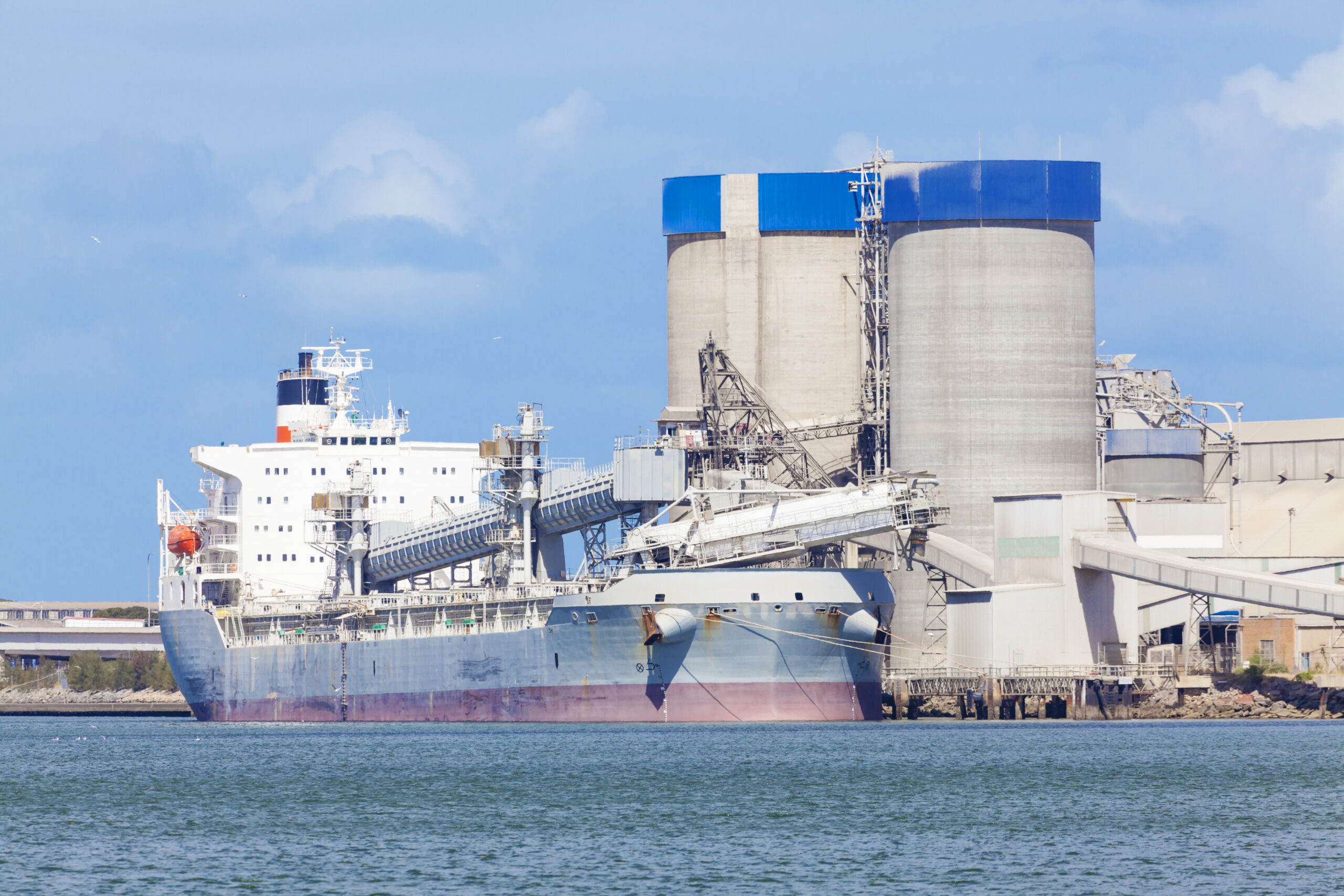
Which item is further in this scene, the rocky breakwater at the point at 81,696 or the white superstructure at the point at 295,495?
the rocky breakwater at the point at 81,696

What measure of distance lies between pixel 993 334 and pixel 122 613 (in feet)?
332

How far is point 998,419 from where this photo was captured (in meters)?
84.9

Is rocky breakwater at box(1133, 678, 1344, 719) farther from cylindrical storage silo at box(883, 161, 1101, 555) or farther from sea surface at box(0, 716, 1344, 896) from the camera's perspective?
cylindrical storage silo at box(883, 161, 1101, 555)

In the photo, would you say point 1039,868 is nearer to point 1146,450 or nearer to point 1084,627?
point 1084,627

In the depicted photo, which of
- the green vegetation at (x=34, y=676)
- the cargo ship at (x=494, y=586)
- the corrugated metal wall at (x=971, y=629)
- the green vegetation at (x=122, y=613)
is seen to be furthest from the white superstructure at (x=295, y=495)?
the green vegetation at (x=122, y=613)

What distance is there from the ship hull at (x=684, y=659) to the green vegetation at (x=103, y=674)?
53105mm

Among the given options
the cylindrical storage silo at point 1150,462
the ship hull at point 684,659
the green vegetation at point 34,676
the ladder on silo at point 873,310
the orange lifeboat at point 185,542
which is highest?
the ladder on silo at point 873,310

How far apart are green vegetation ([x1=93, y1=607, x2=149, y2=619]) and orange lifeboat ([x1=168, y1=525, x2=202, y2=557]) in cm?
7263

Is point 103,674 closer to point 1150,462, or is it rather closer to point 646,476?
point 646,476

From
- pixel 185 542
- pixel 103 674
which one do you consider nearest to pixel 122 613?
pixel 103 674

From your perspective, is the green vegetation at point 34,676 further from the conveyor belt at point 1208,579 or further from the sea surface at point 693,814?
the conveyor belt at point 1208,579

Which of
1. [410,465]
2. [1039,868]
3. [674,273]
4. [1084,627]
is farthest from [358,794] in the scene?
[674,273]

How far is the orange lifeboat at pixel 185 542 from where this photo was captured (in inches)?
3511

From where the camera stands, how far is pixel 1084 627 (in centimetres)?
7444
